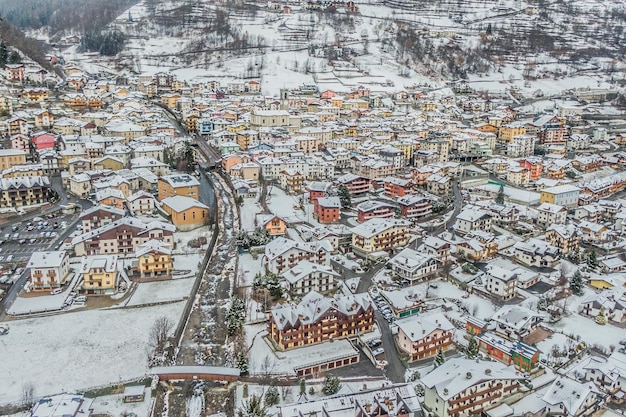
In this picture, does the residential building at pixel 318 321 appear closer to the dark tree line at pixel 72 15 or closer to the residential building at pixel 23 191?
the residential building at pixel 23 191

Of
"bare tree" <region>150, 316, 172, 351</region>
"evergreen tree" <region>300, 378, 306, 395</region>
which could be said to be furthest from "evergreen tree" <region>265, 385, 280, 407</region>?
"bare tree" <region>150, 316, 172, 351</region>

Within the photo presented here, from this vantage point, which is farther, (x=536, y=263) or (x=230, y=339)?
(x=536, y=263)

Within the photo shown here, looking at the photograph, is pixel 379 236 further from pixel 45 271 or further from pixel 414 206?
pixel 45 271

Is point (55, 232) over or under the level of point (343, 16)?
under

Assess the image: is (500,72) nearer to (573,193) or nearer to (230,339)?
(573,193)

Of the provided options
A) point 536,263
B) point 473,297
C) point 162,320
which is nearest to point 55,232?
point 162,320

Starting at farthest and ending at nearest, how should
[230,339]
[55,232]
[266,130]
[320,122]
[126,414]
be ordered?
[320,122] → [266,130] → [55,232] → [230,339] → [126,414]

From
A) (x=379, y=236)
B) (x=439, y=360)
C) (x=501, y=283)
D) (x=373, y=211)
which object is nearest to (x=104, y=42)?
(x=373, y=211)

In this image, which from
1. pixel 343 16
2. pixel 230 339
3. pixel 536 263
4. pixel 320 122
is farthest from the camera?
pixel 343 16
